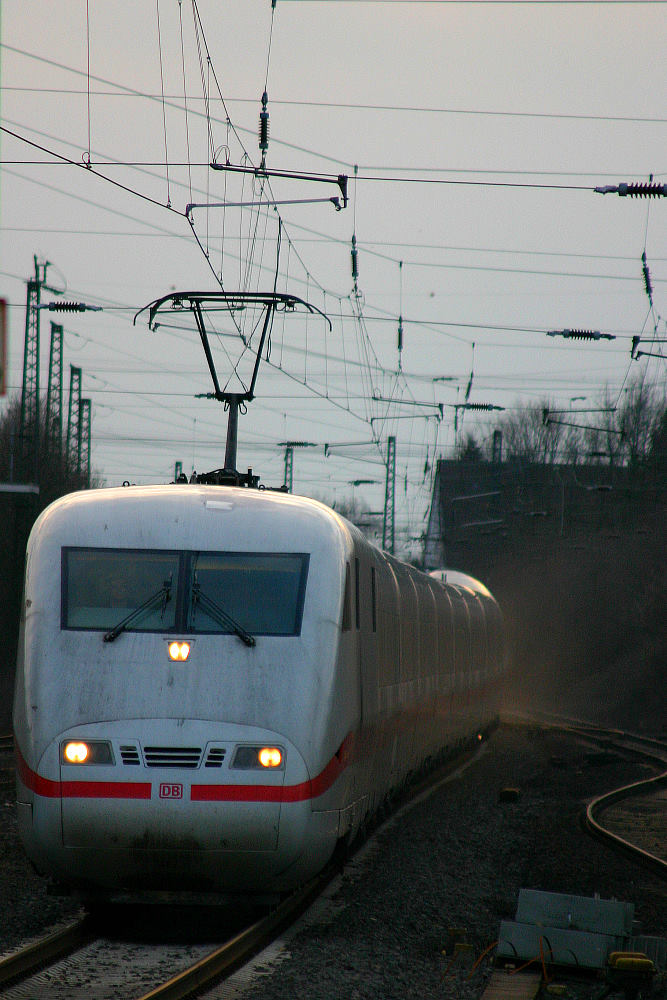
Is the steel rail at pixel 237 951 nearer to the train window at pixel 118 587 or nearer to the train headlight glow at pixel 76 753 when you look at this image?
the train headlight glow at pixel 76 753

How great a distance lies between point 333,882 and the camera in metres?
9.91

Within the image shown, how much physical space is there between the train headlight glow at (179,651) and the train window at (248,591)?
17 centimetres

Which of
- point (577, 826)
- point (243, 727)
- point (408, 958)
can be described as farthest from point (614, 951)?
point (577, 826)

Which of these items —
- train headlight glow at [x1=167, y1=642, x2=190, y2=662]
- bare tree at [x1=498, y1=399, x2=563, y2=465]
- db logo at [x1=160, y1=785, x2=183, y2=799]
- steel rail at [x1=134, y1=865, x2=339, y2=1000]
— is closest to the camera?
steel rail at [x1=134, y1=865, x2=339, y2=1000]

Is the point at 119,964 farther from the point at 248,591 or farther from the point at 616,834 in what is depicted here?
the point at 616,834

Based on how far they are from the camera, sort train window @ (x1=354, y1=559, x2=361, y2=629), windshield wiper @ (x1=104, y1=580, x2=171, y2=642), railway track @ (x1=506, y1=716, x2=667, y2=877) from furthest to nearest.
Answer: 1. railway track @ (x1=506, y1=716, x2=667, y2=877)
2. train window @ (x1=354, y1=559, x2=361, y2=629)
3. windshield wiper @ (x1=104, y1=580, x2=171, y2=642)

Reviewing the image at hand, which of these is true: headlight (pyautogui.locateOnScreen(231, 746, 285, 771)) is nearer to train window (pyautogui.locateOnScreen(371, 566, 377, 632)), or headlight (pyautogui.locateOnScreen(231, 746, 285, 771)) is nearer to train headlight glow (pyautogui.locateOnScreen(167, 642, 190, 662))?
train headlight glow (pyautogui.locateOnScreen(167, 642, 190, 662))

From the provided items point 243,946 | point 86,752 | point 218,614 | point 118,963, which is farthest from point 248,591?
point 118,963

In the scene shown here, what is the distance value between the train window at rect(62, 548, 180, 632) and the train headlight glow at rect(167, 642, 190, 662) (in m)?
0.19

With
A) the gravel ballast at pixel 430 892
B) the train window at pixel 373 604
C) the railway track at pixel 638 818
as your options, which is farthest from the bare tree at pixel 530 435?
the train window at pixel 373 604

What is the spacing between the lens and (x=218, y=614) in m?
8.42

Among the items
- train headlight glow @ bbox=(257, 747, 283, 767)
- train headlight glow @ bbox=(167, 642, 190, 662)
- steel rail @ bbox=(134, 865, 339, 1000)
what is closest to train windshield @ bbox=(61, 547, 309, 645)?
train headlight glow @ bbox=(167, 642, 190, 662)

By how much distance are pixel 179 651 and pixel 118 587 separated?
71cm

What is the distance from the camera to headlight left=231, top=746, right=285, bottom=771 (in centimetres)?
771
